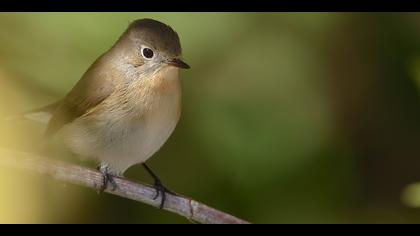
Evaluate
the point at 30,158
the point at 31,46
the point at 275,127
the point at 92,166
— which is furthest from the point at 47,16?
the point at 275,127

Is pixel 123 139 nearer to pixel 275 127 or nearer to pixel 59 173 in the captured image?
pixel 59 173

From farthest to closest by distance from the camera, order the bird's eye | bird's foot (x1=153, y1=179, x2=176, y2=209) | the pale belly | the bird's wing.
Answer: the bird's wing
the bird's eye
the pale belly
bird's foot (x1=153, y1=179, x2=176, y2=209)

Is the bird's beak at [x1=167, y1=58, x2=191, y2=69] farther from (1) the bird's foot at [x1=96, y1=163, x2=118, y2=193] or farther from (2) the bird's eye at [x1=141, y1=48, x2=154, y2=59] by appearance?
(1) the bird's foot at [x1=96, y1=163, x2=118, y2=193]

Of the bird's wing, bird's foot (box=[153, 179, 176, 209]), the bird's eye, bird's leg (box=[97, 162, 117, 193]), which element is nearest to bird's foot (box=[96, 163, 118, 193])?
bird's leg (box=[97, 162, 117, 193])

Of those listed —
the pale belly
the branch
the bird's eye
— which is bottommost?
the branch

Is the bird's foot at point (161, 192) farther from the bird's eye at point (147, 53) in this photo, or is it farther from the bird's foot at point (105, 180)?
the bird's eye at point (147, 53)

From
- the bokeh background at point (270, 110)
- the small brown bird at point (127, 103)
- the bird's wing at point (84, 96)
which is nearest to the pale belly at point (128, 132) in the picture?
the small brown bird at point (127, 103)
